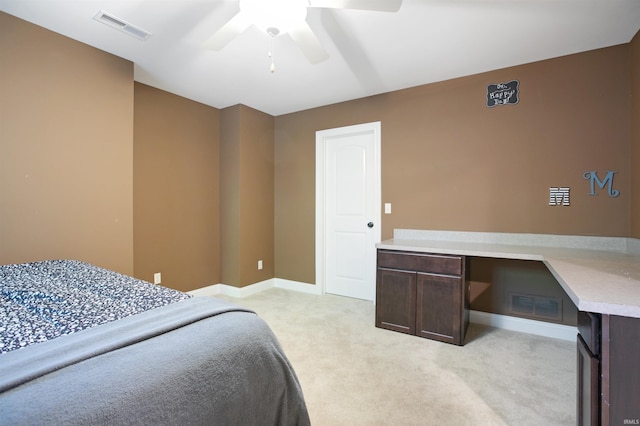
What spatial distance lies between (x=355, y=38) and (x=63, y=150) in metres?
2.41

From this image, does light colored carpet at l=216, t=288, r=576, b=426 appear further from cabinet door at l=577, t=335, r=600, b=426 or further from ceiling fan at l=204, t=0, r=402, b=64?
ceiling fan at l=204, t=0, r=402, b=64

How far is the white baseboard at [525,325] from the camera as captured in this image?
2541 mm

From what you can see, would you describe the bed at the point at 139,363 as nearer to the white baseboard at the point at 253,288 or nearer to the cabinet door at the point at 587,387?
the cabinet door at the point at 587,387

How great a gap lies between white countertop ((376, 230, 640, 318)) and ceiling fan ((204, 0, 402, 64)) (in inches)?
61.9

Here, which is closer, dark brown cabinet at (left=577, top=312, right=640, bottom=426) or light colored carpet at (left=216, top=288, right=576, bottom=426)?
dark brown cabinet at (left=577, top=312, right=640, bottom=426)

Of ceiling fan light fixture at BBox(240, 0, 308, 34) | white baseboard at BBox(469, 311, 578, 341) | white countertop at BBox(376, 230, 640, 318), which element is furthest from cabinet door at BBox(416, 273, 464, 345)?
ceiling fan light fixture at BBox(240, 0, 308, 34)

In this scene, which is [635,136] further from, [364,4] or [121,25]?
[121,25]

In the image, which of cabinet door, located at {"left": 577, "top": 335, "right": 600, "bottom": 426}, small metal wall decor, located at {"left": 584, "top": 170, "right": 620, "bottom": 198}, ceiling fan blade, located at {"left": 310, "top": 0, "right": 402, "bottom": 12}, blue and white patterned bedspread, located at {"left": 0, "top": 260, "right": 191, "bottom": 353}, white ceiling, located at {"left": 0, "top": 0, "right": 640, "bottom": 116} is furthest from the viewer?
small metal wall decor, located at {"left": 584, "top": 170, "right": 620, "bottom": 198}

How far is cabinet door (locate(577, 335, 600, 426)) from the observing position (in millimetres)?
1073

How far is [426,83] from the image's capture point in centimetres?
314

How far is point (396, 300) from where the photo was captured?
2.71 m

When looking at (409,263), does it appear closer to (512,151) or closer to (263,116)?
(512,151)

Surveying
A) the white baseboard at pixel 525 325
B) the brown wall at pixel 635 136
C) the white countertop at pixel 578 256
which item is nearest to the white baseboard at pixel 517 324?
the white baseboard at pixel 525 325

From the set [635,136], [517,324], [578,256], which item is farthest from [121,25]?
[517,324]
